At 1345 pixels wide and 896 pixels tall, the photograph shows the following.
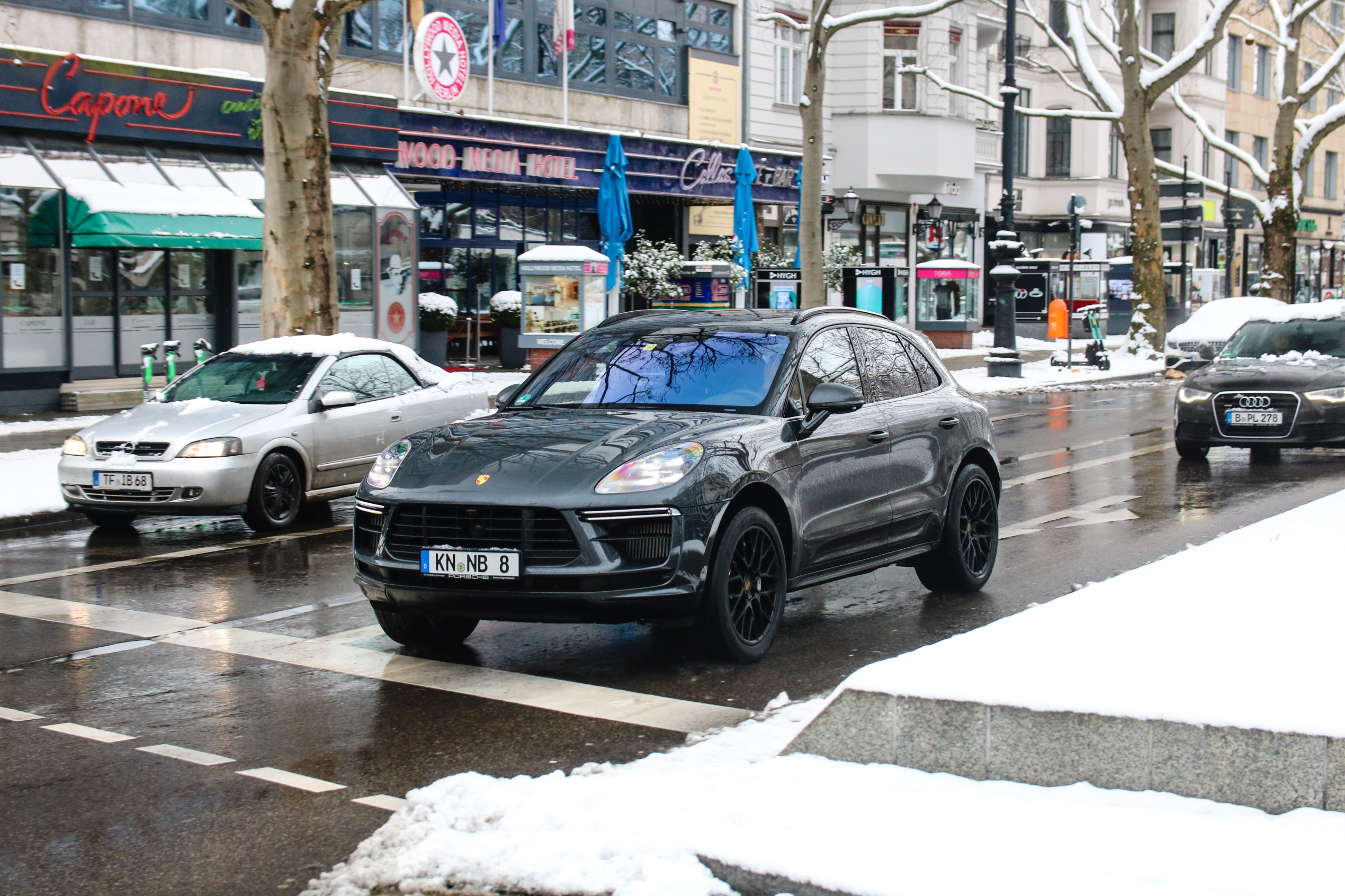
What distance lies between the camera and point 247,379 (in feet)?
41.7

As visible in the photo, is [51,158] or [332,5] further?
[51,158]

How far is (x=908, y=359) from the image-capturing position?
902 centimetres

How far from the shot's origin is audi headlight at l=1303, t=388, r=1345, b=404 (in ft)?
49.5

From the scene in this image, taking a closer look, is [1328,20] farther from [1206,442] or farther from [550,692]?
[550,692]

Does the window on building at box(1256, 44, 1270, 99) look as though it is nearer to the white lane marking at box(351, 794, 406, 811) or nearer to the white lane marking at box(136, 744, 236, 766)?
the white lane marking at box(136, 744, 236, 766)

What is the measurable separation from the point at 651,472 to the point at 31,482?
8.92 metres

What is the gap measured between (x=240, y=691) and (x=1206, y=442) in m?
11.3

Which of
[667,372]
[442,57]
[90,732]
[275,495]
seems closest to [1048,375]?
[442,57]

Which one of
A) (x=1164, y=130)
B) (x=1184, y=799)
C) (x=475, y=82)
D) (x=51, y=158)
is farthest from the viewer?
(x=1164, y=130)

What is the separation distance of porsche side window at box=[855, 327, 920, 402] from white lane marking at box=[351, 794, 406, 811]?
403cm

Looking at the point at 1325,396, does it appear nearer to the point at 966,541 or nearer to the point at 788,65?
the point at 966,541

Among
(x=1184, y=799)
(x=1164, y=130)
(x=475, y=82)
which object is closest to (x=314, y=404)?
(x=1184, y=799)

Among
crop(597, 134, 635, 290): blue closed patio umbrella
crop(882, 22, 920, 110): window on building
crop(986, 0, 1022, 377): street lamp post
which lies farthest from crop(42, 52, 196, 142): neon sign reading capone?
crop(882, 22, 920, 110): window on building

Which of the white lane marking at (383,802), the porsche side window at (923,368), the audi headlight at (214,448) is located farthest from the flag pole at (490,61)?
the white lane marking at (383,802)
